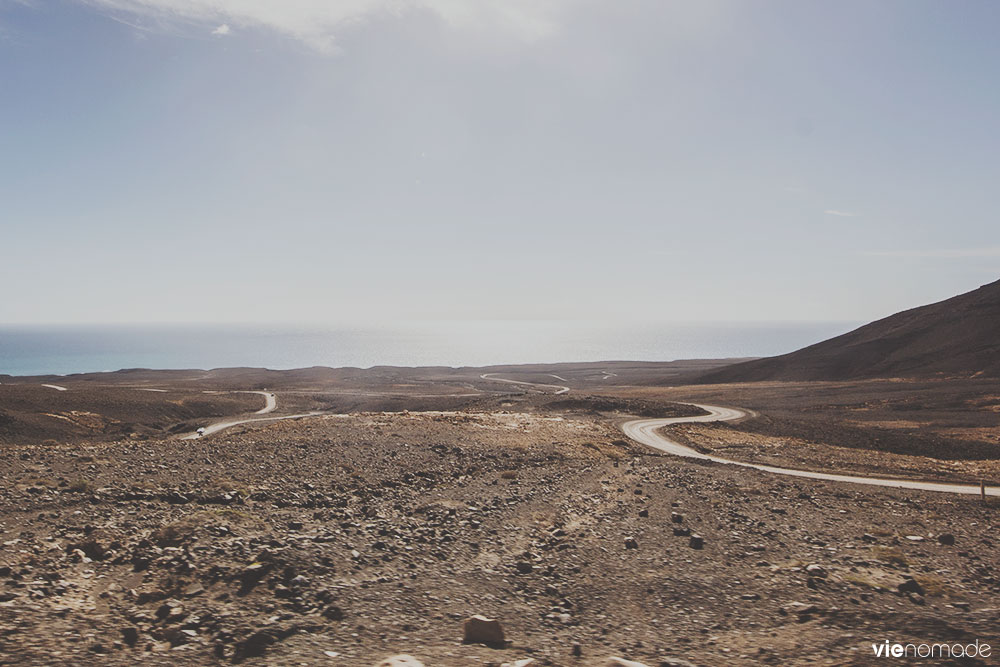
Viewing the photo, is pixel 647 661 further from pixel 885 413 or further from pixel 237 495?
pixel 885 413

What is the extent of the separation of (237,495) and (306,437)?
14.7m

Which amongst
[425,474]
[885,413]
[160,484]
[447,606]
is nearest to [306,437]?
[425,474]

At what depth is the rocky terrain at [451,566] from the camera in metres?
8.85

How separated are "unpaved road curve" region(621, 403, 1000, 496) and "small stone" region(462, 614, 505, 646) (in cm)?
2599

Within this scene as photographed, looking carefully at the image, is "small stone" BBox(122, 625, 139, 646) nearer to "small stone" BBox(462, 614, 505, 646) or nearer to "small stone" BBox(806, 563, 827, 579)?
"small stone" BBox(462, 614, 505, 646)

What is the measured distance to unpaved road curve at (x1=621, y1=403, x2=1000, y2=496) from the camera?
27438mm

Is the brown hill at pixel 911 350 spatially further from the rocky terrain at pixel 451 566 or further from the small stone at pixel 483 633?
the small stone at pixel 483 633

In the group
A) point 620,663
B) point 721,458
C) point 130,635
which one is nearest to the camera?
point 130,635

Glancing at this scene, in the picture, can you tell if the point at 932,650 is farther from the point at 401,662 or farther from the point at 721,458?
the point at 721,458

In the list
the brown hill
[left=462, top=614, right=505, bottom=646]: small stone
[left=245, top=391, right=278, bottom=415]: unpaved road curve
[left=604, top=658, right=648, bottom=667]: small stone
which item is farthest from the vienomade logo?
the brown hill

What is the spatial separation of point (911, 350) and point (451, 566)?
411 feet

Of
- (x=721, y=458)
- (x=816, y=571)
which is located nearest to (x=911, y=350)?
(x=721, y=458)

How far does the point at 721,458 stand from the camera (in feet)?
120

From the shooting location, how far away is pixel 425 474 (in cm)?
2392
